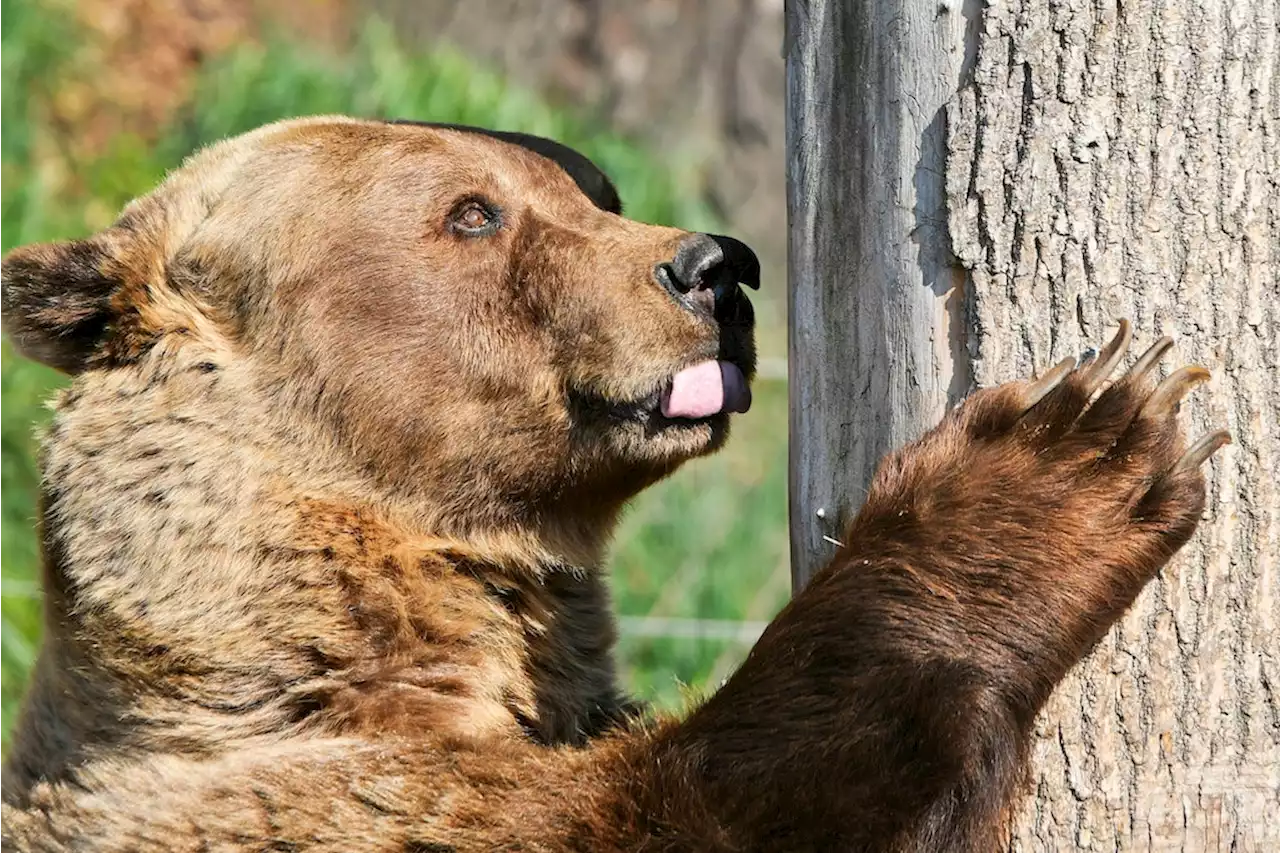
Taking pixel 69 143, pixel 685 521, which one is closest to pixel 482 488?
pixel 685 521

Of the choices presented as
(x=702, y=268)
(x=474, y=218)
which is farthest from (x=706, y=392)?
(x=474, y=218)

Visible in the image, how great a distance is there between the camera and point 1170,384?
2.68 m

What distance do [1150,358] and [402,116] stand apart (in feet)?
21.8

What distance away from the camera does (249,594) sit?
10.5 ft

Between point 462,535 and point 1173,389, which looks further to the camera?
point 462,535

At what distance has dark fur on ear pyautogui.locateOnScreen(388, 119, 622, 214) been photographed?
3.75m

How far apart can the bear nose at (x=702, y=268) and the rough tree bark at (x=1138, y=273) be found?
0.50m

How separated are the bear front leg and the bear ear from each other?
5.25 feet

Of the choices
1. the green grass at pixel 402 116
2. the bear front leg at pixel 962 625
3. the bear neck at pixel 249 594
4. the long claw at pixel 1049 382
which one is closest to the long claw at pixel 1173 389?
the bear front leg at pixel 962 625

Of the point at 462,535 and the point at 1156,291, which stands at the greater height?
the point at 1156,291

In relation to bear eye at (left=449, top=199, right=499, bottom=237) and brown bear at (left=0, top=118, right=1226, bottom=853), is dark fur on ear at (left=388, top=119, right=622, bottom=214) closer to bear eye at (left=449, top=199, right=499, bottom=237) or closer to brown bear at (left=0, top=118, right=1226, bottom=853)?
brown bear at (left=0, top=118, right=1226, bottom=853)

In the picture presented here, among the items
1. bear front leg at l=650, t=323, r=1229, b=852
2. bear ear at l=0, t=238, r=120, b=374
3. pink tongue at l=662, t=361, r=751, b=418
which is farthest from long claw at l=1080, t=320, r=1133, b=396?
bear ear at l=0, t=238, r=120, b=374

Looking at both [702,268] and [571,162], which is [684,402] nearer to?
[702,268]

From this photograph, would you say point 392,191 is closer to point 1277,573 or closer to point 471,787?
point 471,787
